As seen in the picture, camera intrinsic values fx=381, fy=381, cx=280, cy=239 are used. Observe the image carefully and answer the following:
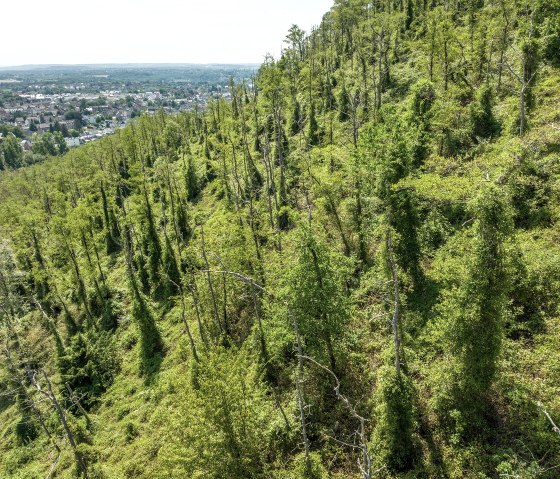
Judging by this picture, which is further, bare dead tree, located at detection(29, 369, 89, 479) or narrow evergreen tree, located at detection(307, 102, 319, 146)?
narrow evergreen tree, located at detection(307, 102, 319, 146)

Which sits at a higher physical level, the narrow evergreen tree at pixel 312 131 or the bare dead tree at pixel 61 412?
the narrow evergreen tree at pixel 312 131

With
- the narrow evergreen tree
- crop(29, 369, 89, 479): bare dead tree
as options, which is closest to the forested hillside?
the narrow evergreen tree

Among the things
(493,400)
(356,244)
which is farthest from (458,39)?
(493,400)

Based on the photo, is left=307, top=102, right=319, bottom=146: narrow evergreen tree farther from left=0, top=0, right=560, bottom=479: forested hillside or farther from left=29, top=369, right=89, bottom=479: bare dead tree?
left=29, top=369, right=89, bottom=479: bare dead tree

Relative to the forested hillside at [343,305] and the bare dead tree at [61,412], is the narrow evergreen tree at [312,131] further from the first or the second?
the bare dead tree at [61,412]

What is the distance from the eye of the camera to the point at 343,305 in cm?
2391

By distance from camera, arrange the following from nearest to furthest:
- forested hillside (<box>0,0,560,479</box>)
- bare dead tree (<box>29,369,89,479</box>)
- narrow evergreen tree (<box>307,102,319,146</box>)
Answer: forested hillside (<box>0,0,560,479</box>)
bare dead tree (<box>29,369,89,479</box>)
narrow evergreen tree (<box>307,102,319,146</box>)

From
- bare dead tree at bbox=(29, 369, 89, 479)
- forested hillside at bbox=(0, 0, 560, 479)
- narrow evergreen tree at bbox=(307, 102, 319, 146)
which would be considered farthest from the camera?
narrow evergreen tree at bbox=(307, 102, 319, 146)

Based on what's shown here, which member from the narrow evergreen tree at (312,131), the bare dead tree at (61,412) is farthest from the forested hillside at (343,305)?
the bare dead tree at (61,412)

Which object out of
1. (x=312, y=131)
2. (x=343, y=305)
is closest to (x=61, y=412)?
(x=343, y=305)

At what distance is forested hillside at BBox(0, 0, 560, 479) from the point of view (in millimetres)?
18078

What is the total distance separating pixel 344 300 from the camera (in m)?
24.0

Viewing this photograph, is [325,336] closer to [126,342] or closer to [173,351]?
[173,351]

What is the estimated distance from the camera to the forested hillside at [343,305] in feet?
59.3
